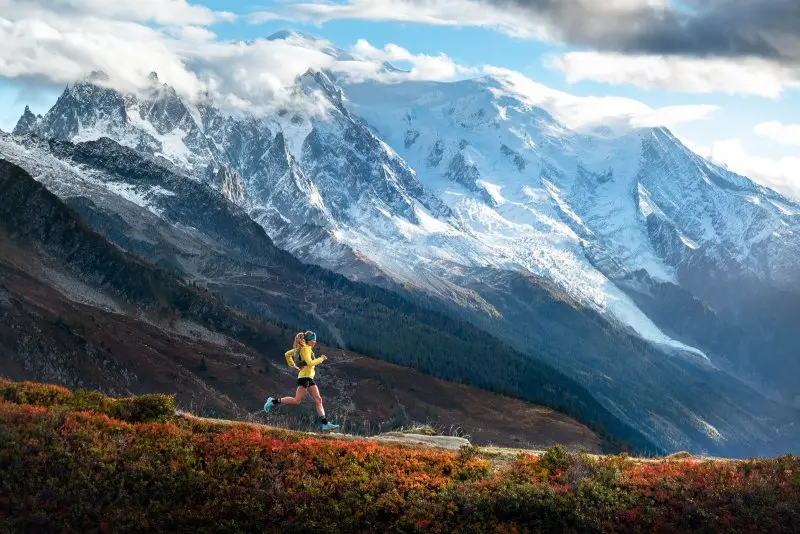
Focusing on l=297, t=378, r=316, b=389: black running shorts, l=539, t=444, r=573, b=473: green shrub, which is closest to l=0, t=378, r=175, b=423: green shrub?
l=297, t=378, r=316, b=389: black running shorts

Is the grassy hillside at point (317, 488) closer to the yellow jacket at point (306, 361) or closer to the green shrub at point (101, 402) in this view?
the green shrub at point (101, 402)

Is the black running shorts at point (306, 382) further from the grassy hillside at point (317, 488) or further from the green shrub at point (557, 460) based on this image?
the green shrub at point (557, 460)

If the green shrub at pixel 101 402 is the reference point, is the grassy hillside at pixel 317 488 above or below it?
above

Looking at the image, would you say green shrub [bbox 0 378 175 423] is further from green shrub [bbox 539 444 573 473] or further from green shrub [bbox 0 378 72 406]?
green shrub [bbox 539 444 573 473]

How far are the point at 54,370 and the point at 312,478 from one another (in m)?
148

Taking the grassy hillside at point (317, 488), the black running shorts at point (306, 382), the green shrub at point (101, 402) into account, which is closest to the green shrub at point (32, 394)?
the green shrub at point (101, 402)

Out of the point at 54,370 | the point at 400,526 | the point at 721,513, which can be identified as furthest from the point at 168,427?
the point at 54,370

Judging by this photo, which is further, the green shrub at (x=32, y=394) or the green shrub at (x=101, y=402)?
the green shrub at (x=32, y=394)

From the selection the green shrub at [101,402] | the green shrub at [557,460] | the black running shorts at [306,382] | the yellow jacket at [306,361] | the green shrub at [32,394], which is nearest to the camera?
the green shrub at [557,460]

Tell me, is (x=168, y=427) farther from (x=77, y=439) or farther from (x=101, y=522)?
(x=101, y=522)

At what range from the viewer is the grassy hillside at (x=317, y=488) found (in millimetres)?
27688

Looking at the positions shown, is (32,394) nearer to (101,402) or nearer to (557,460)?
(101,402)

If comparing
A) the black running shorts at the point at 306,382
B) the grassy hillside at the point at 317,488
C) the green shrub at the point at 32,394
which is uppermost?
the grassy hillside at the point at 317,488

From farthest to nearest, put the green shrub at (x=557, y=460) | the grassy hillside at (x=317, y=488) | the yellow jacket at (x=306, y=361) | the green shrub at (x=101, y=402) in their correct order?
1. the yellow jacket at (x=306, y=361)
2. the green shrub at (x=101, y=402)
3. the green shrub at (x=557, y=460)
4. the grassy hillside at (x=317, y=488)
